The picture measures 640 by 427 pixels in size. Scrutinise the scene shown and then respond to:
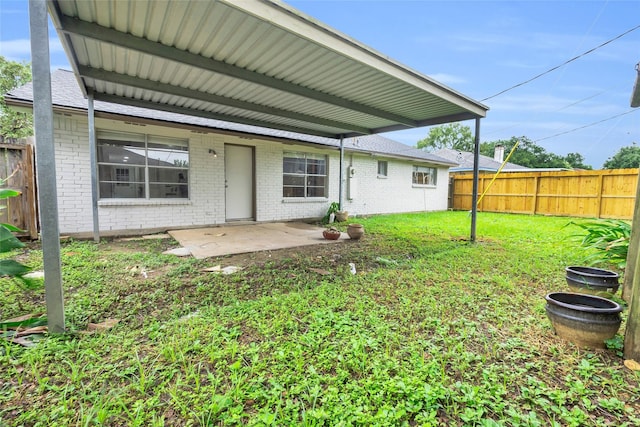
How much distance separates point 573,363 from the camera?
189 cm

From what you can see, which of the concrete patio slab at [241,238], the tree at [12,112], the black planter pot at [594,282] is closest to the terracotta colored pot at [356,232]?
the concrete patio slab at [241,238]

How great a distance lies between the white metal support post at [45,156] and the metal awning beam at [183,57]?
1487mm

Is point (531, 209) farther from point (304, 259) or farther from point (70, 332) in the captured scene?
point (70, 332)

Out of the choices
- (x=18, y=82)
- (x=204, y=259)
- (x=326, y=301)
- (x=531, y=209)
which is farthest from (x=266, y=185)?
(x=18, y=82)

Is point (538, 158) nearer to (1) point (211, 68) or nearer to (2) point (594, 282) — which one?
(2) point (594, 282)

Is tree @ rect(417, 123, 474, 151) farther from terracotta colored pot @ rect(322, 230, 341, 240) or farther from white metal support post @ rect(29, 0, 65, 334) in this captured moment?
white metal support post @ rect(29, 0, 65, 334)

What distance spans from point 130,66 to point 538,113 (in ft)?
66.0

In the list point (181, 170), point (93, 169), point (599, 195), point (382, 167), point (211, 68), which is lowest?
point (599, 195)

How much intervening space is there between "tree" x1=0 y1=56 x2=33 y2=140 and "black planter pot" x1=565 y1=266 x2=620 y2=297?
79.7 ft

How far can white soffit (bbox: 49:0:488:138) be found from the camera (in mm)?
2801

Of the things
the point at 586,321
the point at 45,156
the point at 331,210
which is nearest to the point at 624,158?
the point at 331,210

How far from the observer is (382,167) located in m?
11.3

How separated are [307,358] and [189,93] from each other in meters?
5.05

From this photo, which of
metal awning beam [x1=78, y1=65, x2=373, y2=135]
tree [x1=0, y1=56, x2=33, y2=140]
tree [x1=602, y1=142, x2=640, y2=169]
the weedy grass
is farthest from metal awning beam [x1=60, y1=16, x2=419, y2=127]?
tree [x1=602, y1=142, x2=640, y2=169]
